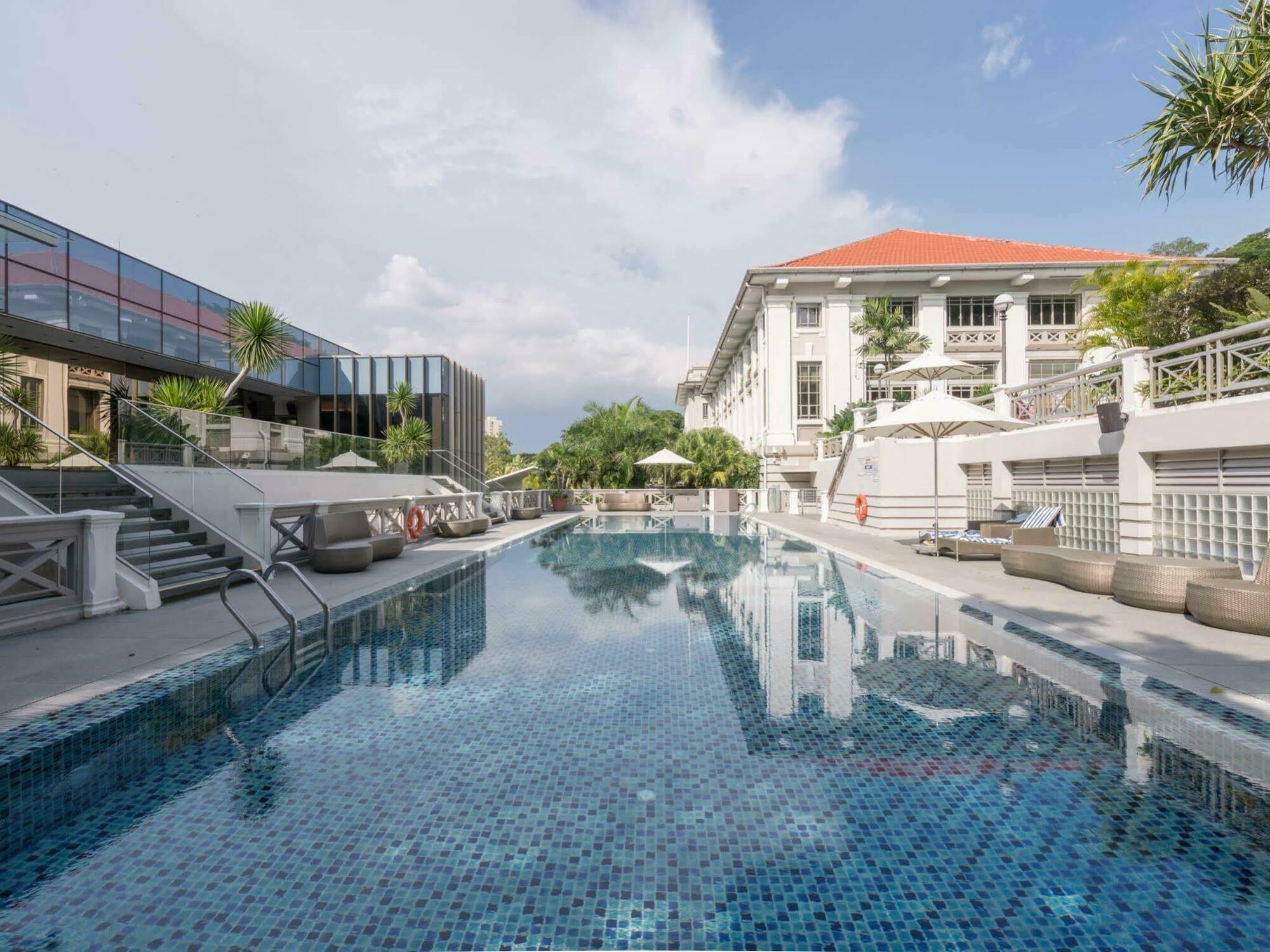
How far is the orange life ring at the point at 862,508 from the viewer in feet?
55.7

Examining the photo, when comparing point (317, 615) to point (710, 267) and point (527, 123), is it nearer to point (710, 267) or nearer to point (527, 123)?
point (527, 123)

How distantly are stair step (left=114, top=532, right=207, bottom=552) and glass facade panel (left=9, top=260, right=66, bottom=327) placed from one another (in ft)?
34.4

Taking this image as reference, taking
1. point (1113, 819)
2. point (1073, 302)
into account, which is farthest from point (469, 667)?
point (1073, 302)

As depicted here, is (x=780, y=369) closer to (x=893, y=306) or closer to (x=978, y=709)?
(x=893, y=306)

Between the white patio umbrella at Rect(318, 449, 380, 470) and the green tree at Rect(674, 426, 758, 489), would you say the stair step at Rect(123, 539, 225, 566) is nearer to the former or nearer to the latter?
the white patio umbrella at Rect(318, 449, 380, 470)

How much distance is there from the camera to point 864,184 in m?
20.6

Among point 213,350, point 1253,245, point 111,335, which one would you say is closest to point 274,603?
point 111,335

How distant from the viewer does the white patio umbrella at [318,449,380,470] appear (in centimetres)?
1508

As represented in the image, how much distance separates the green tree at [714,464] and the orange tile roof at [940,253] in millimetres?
8214

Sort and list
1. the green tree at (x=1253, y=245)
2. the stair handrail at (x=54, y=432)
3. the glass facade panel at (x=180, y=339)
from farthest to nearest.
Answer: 1. the green tree at (x=1253, y=245)
2. the glass facade panel at (x=180, y=339)
3. the stair handrail at (x=54, y=432)

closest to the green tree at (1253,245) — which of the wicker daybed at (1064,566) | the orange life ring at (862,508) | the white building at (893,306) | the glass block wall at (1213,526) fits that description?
the white building at (893,306)

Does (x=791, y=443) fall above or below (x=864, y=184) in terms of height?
below

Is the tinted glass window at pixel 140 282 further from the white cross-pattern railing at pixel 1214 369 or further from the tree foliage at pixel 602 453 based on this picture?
the white cross-pattern railing at pixel 1214 369

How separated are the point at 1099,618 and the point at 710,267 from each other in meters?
28.1
